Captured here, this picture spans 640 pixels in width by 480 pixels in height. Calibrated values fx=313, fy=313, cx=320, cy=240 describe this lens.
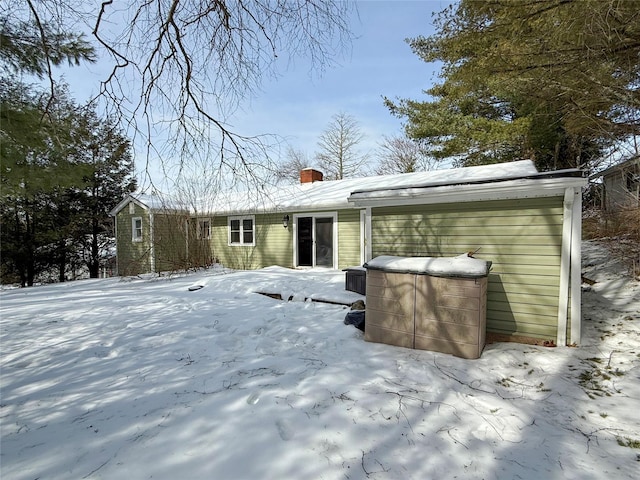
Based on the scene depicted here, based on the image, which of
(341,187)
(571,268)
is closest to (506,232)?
(571,268)

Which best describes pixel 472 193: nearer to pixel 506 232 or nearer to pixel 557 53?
pixel 506 232

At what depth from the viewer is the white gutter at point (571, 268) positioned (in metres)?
3.93

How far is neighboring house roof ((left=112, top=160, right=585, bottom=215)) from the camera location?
4.04 m

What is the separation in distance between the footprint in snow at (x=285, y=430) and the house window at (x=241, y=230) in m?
10.2

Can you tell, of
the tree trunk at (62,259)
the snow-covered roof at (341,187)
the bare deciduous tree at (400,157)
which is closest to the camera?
the snow-covered roof at (341,187)

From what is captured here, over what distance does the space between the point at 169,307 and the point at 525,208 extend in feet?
19.8

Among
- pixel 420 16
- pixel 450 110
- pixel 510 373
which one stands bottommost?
pixel 510 373

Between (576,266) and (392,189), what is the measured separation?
256 centimetres

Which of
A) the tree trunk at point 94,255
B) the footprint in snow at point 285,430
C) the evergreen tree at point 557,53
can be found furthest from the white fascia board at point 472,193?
the tree trunk at point 94,255

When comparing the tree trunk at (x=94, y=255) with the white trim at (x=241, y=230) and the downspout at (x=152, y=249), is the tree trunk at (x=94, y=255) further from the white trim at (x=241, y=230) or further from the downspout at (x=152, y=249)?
the white trim at (x=241, y=230)

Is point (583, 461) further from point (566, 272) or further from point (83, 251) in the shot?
point (83, 251)

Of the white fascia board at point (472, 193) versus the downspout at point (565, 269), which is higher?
the white fascia board at point (472, 193)

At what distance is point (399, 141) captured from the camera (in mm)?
21703

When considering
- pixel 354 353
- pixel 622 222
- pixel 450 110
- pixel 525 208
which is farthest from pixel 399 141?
pixel 354 353
